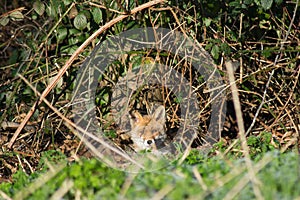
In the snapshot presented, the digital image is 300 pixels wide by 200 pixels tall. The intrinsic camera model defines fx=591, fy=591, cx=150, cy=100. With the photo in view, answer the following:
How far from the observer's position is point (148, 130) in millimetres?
5102

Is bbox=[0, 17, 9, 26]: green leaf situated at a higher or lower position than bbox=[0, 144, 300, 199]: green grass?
higher

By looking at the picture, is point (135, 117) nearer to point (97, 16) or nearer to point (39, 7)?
point (97, 16)

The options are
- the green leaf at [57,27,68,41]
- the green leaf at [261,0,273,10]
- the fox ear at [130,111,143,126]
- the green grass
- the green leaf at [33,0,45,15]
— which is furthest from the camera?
the fox ear at [130,111,143,126]

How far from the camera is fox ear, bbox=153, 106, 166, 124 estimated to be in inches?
195

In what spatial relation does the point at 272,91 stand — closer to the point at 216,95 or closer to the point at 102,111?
the point at 216,95

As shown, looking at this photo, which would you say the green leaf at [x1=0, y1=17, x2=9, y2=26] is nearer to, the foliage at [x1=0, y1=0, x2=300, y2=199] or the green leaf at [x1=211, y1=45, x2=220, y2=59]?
the foliage at [x1=0, y1=0, x2=300, y2=199]

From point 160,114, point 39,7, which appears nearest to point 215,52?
point 160,114

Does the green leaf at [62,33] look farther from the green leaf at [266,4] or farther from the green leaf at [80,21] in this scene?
the green leaf at [266,4]

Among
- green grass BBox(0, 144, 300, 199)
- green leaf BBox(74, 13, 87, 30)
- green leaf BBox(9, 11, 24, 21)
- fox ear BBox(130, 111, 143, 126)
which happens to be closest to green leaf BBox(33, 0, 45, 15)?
green leaf BBox(9, 11, 24, 21)

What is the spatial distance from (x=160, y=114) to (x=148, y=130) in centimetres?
22

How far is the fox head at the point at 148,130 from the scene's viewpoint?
5.03 meters

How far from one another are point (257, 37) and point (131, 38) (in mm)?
1064

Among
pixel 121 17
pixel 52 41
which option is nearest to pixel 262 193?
pixel 121 17

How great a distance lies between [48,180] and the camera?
2.70 meters
